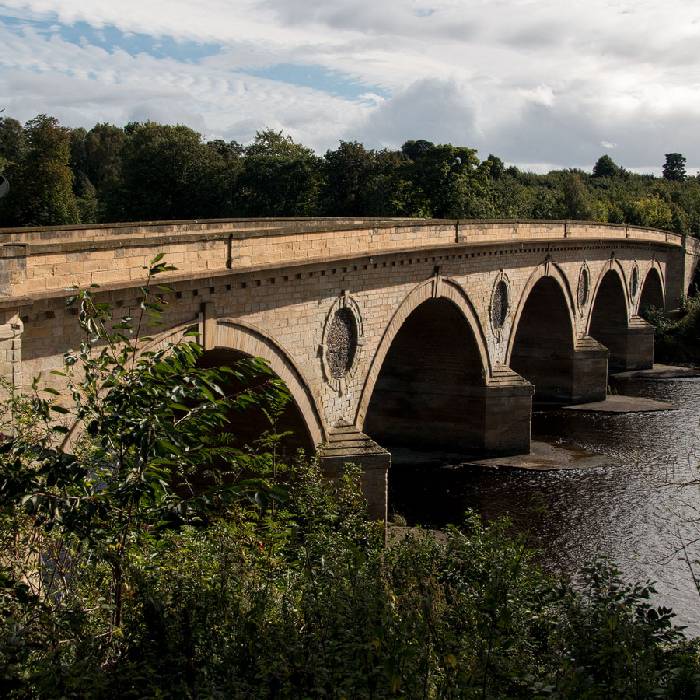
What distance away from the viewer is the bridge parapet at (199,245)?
38.4ft

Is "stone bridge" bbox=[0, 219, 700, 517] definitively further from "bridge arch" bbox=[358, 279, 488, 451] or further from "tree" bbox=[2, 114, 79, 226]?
"tree" bbox=[2, 114, 79, 226]

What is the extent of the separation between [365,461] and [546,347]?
21037mm

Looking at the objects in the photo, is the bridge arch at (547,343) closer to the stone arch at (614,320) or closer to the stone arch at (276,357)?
the stone arch at (614,320)

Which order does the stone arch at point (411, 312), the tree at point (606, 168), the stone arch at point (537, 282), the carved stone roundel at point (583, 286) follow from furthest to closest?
the tree at point (606, 168)
the carved stone roundel at point (583, 286)
the stone arch at point (537, 282)
the stone arch at point (411, 312)

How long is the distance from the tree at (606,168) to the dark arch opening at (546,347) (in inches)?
3940

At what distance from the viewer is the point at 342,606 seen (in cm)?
818

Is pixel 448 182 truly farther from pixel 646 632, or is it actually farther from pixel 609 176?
pixel 609 176

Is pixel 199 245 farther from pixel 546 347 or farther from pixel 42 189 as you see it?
pixel 42 189

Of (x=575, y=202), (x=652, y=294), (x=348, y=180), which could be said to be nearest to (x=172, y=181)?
(x=348, y=180)

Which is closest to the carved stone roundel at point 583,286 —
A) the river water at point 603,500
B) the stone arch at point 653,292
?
the river water at point 603,500

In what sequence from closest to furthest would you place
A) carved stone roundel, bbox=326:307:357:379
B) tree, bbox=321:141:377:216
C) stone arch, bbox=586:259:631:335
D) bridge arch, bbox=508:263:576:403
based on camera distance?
carved stone roundel, bbox=326:307:357:379 → bridge arch, bbox=508:263:576:403 → stone arch, bbox=586:259:631:335 → tree, bbox=321:141:377:216

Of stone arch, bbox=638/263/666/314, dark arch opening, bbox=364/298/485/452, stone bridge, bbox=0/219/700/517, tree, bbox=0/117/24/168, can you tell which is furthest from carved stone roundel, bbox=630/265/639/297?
tree, bbox=0/117/24/168

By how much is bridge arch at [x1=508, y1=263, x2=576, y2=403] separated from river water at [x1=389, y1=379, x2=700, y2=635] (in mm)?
5318

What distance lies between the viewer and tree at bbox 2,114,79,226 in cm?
5059
